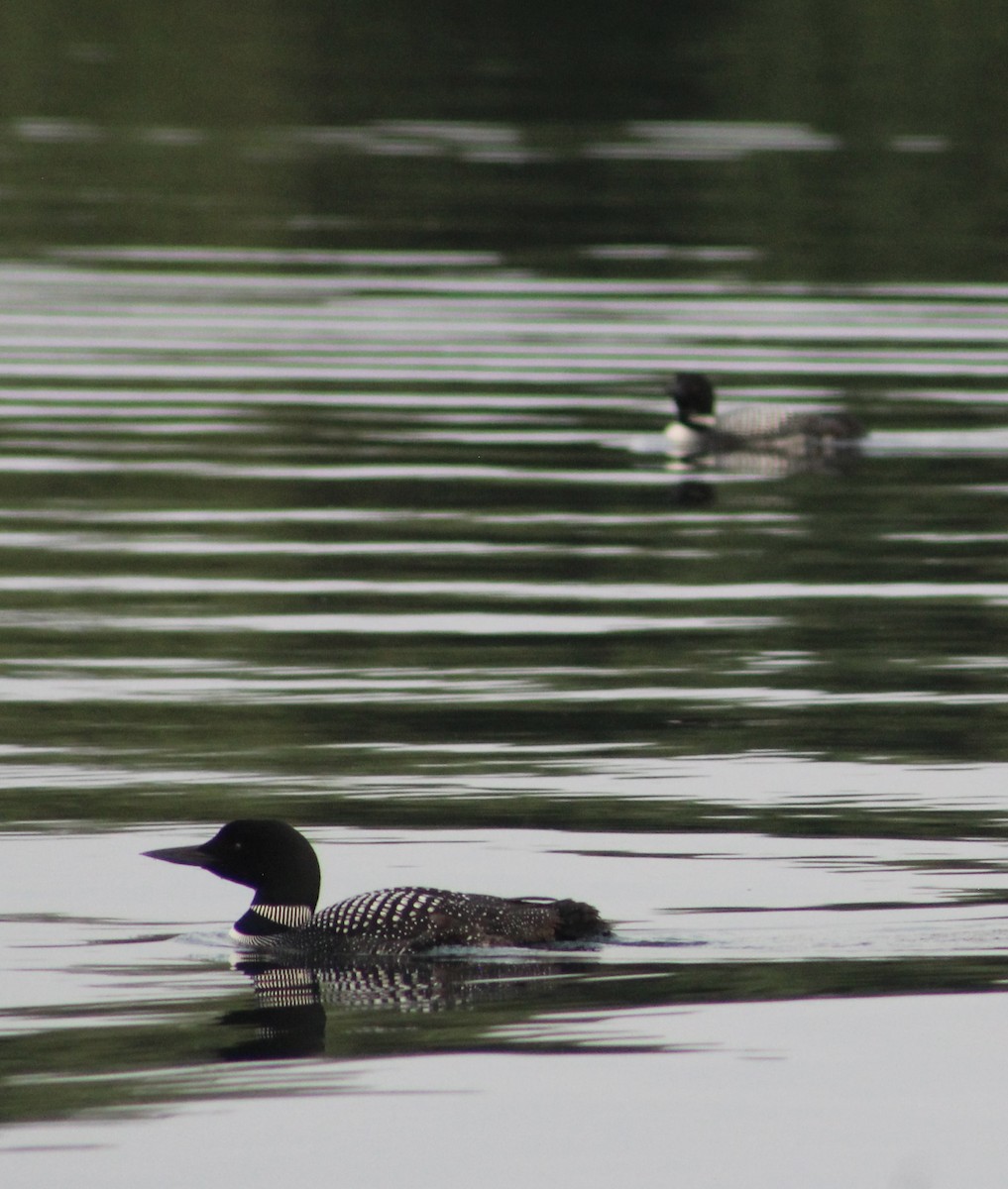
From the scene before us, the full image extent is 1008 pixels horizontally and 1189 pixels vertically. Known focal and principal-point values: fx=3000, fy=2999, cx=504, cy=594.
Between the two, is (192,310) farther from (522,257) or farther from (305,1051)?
(305,1051)

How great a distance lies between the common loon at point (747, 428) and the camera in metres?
22.9

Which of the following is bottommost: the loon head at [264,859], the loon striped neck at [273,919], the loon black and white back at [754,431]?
the loon black and white back at [754,431]

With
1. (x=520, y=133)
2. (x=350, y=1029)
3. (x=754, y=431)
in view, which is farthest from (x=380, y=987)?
(x=520, y=133)

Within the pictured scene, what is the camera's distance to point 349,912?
10.0 metres

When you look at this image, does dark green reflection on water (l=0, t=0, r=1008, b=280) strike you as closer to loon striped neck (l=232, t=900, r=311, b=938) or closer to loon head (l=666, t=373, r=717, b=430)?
loon head (l=666, t=373, r=717, b=430)

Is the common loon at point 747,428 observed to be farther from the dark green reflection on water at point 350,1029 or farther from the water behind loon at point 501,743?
the dark green reflection on water at point 350,1029

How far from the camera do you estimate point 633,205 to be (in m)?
41.2

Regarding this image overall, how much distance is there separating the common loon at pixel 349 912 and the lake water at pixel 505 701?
0.38ft

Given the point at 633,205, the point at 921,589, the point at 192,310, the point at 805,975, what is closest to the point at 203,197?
the point at 633,205

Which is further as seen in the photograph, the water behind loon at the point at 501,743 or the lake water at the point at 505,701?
the water behind loon at the point at 501,743

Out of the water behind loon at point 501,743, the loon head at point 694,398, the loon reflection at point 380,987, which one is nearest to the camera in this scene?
the water behind loon at point 501,743

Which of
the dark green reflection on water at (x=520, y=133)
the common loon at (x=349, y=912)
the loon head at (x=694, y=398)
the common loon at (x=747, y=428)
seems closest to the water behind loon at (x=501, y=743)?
the common loon at (x=349, y=912)

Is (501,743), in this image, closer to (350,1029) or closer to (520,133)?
(350,1029)

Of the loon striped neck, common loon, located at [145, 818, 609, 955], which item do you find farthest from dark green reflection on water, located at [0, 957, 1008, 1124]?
the loon striped neck
